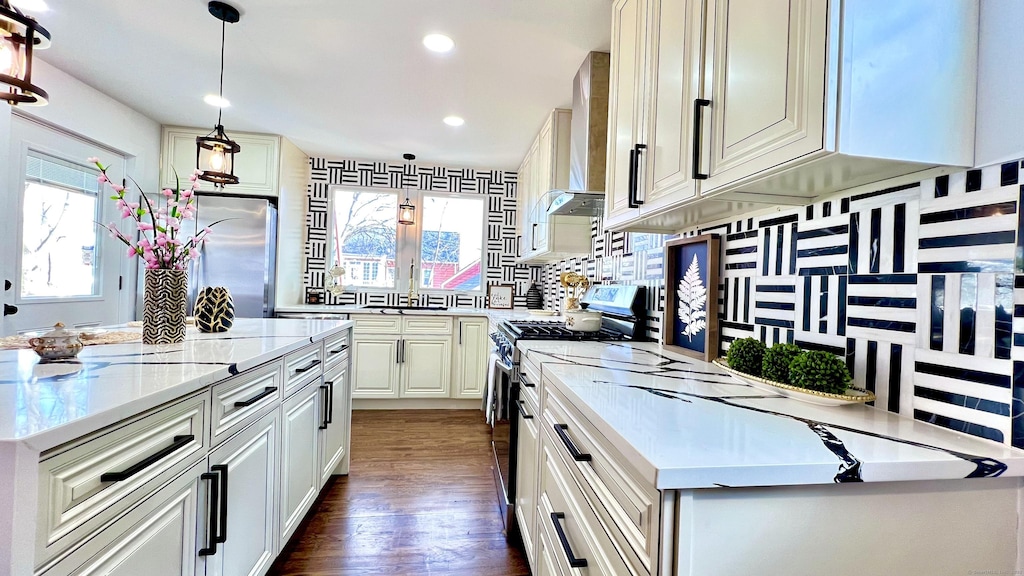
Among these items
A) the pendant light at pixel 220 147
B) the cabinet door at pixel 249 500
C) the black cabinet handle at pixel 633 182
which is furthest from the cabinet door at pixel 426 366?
the black cabinet handle at pixel 633 182

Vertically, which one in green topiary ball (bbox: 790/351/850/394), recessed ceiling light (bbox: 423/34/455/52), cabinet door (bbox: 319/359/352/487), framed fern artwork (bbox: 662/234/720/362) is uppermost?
recessed ceiling light (bbox: 423/34/455/52)

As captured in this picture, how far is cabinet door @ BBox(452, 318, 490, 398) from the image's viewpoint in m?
3.98

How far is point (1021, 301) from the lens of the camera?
2.43 ft

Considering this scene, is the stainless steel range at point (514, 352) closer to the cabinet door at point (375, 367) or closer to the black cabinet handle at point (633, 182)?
the black cabinet handle at point (633, 182)

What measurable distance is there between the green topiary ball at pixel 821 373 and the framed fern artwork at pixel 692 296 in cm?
57

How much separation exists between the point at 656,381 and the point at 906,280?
584mm

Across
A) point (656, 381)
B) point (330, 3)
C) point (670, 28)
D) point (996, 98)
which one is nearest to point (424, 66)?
point (330, 3)

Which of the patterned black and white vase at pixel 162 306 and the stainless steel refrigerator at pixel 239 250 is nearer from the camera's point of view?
the patterned black and white vase at pixel 162 306

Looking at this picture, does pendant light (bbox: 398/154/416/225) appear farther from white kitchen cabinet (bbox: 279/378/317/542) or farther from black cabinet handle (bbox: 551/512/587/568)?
black cabinet handle (bbox: 551/512/587/568)

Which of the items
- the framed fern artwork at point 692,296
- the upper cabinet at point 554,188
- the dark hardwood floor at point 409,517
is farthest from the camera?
the upper cabinet at point 554,188

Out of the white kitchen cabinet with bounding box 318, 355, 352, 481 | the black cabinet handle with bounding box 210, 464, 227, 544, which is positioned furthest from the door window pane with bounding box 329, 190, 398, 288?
the black cabinet handle with bounding box 210, 464, 227, 544

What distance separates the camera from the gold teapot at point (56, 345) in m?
1.16

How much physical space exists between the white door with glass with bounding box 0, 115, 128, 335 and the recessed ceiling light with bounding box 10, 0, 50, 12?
0.78 metres

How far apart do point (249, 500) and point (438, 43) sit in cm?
212
